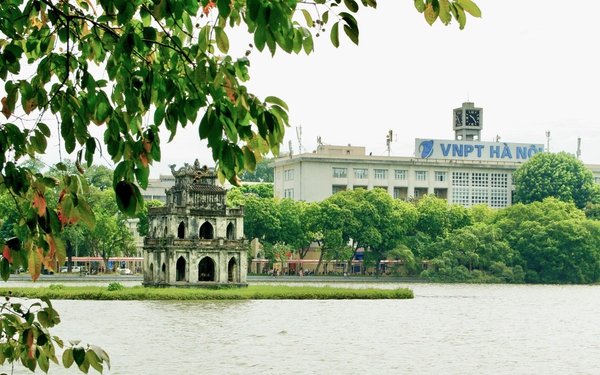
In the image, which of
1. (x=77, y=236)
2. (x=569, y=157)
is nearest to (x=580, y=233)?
(x=569, y=157)

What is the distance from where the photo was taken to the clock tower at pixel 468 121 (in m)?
136

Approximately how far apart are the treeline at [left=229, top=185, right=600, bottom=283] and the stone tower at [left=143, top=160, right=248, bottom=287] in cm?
3274

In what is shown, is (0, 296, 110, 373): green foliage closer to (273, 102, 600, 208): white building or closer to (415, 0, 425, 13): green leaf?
(415, 0, 425, 13): green leaf

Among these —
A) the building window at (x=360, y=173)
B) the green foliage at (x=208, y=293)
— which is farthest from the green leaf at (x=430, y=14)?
the building window at (x=360, y=173)

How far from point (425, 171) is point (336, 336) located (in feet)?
294

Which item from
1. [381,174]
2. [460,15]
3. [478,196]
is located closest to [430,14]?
[460,15]

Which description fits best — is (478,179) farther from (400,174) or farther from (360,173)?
(360,173)

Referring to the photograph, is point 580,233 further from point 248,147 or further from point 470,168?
point 248,147

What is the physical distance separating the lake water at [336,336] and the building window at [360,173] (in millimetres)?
59495

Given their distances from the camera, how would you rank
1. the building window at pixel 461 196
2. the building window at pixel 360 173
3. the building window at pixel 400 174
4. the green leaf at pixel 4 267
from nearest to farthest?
1. the green leaf at pixel 4 267
2. the building window at pixel 360 173
3. the building window at pixel 400 174
4. the building window at pixel 461 196

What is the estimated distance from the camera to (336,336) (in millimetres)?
42375

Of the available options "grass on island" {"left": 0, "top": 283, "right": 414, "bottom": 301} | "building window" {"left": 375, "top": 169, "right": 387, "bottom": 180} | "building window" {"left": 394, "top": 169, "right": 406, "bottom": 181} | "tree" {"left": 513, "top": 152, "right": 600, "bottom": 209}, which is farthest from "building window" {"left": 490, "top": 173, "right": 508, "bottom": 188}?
"grass on island" {"left": 0, "top": 283, "right": 414, "bottom": 301}

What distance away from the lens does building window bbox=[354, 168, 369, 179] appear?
126506 millimetres

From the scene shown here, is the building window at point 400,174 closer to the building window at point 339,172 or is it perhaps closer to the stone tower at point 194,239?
the building window at point 339,172
